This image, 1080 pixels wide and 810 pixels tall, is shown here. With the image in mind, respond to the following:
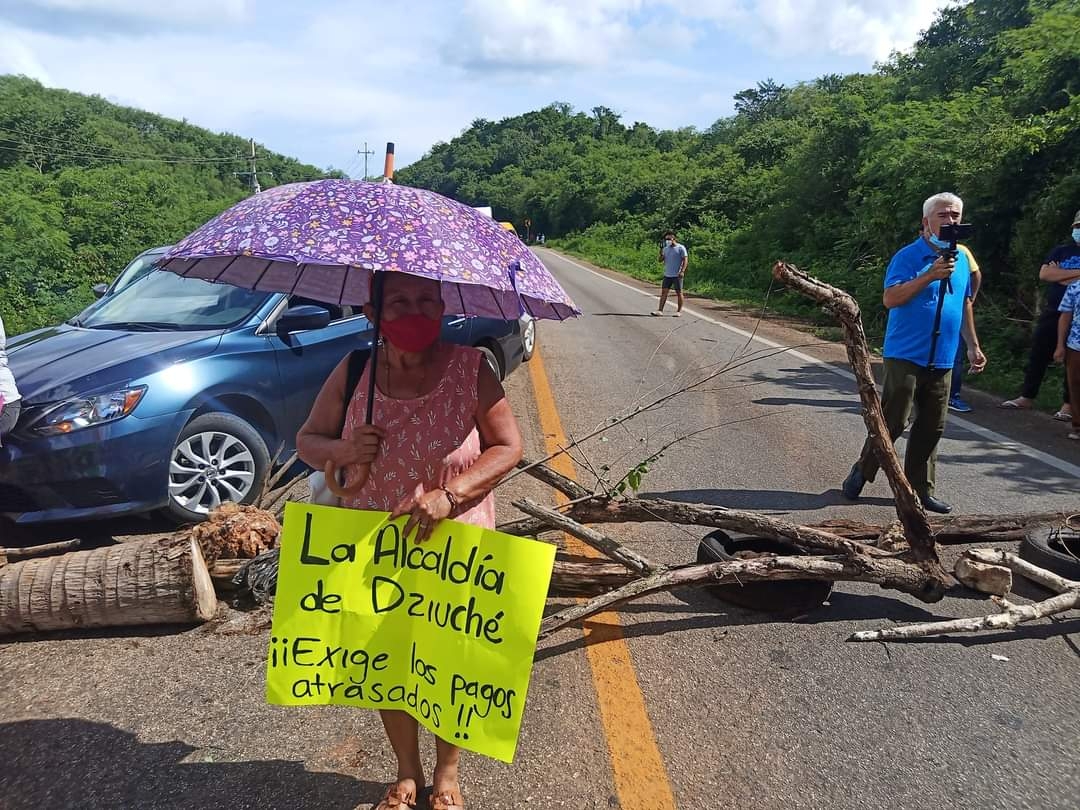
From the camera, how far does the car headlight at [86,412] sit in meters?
4.07

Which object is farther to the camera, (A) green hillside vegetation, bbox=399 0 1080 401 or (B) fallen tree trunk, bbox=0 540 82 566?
(A) green hillside vegetation, bbox=399 0 1080 401

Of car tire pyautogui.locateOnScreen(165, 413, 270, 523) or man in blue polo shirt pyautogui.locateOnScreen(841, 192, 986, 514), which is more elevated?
man in blue polo shirt pyautogui.locateOnScreen(841, 192, 986, 514)

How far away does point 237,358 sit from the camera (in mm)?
4852

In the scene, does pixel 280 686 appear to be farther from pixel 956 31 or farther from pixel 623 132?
pixel 623 132

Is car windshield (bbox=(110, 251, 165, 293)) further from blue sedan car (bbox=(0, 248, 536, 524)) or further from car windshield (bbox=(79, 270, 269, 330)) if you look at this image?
car windshield (bbox=(79, 270, 269, 330))

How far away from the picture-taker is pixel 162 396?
439cm

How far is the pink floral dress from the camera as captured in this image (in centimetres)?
226

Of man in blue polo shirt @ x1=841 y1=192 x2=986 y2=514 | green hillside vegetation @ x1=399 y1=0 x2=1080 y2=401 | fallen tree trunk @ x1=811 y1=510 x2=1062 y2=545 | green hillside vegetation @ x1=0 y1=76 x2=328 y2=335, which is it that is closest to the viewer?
fallen tree trunk @ x1=811 y1=510 x2=1062 y2=545

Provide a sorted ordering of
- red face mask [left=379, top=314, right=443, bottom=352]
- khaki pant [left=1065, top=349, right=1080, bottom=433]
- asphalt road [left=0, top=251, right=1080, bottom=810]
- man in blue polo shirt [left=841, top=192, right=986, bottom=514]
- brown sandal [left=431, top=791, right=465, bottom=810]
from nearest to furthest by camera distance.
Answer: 1. red face mask [left=379, top=314, right=443, bottom=352]
2. brown sandal [left=431, top=791, right=465, bottom=810]
3. asphalt road [left=0, top=251, right=1080, bottom=810]
4. man in blue polo shirt [left=841, top=192, right=986, bottom=514]
5. khaki pant [left=1065, top=349, right=1080, bottom=433]

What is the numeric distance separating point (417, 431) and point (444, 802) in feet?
3.73

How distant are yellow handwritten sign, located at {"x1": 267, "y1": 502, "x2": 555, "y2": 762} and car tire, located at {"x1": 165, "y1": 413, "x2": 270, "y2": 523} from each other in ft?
8.64

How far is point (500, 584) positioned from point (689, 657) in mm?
1573

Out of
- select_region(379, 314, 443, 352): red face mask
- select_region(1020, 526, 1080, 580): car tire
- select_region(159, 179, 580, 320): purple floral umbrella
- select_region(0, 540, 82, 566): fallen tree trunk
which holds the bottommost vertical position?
select_region(0, 540, 82, 566): fallen tree trunk

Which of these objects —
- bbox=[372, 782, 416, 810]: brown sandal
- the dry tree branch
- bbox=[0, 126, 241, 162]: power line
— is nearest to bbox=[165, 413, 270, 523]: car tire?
the dry tree branch
